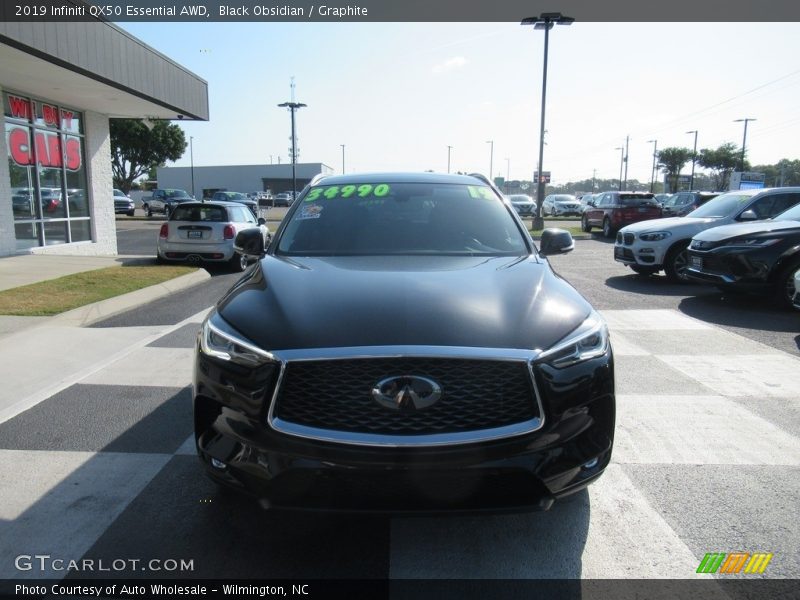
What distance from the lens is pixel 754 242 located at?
28.0 ft

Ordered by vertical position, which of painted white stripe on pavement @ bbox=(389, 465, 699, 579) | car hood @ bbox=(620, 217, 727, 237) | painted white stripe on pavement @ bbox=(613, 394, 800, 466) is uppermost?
car hood @ bbox=(620, 217, 727, 237)

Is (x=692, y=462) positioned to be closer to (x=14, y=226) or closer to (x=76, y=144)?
(x=14, y=226)

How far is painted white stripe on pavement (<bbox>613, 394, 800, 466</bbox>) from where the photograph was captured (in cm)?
374

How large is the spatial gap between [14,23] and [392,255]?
9.42m

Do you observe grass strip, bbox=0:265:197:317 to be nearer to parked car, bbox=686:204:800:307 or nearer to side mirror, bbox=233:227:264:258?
side mirror, bbox=233:227:264:258

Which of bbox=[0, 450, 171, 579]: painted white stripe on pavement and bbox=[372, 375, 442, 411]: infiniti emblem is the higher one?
bbox=[372, 375, 442, 411]: infiniti emblem

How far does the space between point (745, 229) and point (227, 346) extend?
864 centimetres

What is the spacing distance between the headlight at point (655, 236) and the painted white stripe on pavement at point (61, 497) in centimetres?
1002

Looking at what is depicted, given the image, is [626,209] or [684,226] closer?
[684,226]

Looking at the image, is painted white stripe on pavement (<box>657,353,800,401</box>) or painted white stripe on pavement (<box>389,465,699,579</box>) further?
painted white stripe on pavement (<box>657,353,800,401</box>)

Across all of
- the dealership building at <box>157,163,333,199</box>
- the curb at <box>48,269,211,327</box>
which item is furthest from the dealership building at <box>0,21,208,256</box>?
the dealership building at <box>157,163,333,199</box>

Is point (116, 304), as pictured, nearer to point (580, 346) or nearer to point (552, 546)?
A: point (552, 546)

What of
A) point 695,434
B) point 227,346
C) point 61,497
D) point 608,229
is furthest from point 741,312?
point 608,229

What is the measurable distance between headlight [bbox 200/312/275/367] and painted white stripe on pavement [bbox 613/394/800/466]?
239 cm
